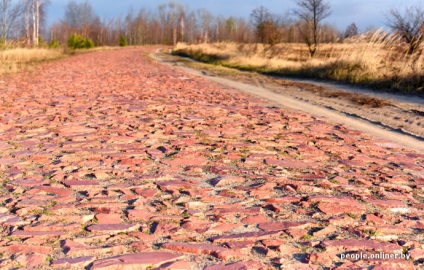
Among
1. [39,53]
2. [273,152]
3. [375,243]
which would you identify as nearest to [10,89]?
[273,152]

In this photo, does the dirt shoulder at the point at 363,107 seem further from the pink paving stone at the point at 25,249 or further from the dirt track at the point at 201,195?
the pink paving stone at the point at 25,249

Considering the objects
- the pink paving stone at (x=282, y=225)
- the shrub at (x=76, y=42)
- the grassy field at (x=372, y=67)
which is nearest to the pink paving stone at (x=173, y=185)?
the pink paving stone at (x=282, y=225)

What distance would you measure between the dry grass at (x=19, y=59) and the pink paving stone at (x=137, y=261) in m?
16.4

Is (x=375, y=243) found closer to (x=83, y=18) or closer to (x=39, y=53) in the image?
(x=39, y=53)

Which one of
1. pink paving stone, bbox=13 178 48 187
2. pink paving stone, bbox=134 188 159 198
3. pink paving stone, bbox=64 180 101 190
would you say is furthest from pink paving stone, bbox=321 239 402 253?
pink paving stone, bbox=13 178 48 187

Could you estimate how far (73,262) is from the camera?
2490 millimetres

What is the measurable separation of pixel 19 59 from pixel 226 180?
22329mm

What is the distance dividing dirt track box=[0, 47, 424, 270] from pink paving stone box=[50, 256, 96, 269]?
1cm

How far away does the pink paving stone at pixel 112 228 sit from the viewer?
116 inches

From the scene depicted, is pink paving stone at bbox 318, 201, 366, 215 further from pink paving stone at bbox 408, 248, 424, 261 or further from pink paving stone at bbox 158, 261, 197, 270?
pink paving stone at bbox 158, 261, 197, 270

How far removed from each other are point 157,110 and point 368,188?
15.2 feet

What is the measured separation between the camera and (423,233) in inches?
117

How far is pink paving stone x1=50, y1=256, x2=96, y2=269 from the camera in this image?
246 centimetres

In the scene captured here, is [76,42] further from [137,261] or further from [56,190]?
[137,261]
